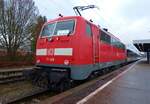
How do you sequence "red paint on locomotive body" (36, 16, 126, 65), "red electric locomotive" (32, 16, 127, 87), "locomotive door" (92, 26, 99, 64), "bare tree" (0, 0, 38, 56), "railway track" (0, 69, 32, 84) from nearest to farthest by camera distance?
"red electric locomotive" (32, 16, 127, 87) → "red paint on locomotive body" (36, 16, 126, 65) → "locomotive door" (92, 26, 99, 64) → "railway track" (0, 69, 32, 84) → "bare tree" (0, 0, 38, 56)

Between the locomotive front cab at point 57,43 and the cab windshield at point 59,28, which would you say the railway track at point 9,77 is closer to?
the locomotive front cab at point 57,43

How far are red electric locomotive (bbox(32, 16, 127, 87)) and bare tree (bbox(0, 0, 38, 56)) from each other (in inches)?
879

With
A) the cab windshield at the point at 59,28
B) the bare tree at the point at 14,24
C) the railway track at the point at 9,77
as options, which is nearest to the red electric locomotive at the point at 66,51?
the cab windshield at the point at 59,28

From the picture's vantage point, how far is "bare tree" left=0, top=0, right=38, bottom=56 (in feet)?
105

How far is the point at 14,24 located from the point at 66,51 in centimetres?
2474

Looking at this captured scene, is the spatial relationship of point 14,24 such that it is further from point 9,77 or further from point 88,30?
point 88,30

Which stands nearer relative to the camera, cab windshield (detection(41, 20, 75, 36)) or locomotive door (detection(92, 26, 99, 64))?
cab windshield (detection(41, 20, 75, 36))

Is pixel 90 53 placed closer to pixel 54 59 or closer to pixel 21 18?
pixel 54 59

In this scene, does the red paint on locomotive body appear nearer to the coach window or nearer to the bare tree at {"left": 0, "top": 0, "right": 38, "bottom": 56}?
the coach window

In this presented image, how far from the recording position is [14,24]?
3253 centimetres

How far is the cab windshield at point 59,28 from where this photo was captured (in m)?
10.0

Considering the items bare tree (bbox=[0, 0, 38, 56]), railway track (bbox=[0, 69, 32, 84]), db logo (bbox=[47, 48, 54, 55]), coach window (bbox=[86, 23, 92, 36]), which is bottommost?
railway track (bbox=[0, 69, 32, 84])

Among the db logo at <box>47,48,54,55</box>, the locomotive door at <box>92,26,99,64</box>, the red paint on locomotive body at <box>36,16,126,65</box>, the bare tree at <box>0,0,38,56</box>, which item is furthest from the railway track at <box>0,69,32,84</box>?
the bare tree at <box>0,0,38,56</box>

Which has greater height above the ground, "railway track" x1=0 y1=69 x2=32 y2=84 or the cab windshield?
the cab windshield
